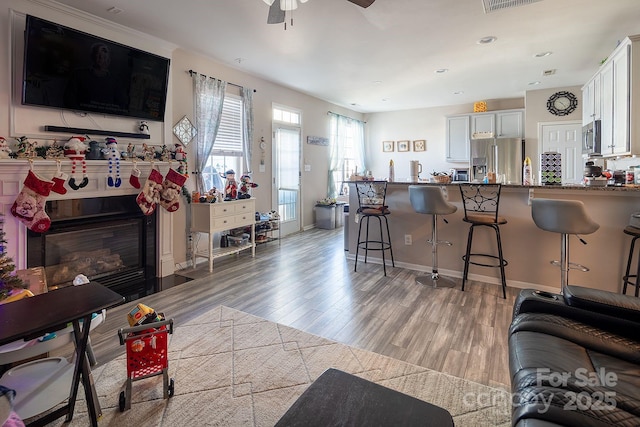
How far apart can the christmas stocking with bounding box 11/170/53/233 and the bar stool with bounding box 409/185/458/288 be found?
3374mm

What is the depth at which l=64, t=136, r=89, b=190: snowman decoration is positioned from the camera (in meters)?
2.96

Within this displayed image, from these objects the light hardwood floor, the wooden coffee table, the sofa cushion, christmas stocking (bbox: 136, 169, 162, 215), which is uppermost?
christmas stocking (bbox: 136, 169, 162, 215)

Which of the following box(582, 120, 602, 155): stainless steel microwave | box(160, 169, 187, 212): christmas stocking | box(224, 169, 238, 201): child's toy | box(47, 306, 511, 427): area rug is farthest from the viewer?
box(224, 169, 238, 201): child's toy

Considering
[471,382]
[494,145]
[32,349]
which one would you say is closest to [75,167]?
[32,349]

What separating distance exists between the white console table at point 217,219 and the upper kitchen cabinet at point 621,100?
431 centimetres

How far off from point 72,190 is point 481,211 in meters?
4.13

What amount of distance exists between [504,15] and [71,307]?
416 cm

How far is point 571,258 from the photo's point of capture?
3.25 m

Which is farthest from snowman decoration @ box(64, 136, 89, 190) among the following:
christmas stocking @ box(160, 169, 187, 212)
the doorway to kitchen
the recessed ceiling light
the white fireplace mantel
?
the doorway to kitchen

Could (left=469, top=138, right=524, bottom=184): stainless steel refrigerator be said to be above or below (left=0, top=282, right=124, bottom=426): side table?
above

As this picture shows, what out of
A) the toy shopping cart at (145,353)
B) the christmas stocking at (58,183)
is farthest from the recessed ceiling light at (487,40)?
the christmas stocking at (58,183)

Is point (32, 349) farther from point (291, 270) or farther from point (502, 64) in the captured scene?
point (502, 64)

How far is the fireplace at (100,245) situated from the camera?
9.90 ft

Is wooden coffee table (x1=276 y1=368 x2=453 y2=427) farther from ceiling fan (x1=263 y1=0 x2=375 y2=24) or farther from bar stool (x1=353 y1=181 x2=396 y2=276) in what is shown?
bar stool (x1=353 y1=181 x2=396 y2=276)
